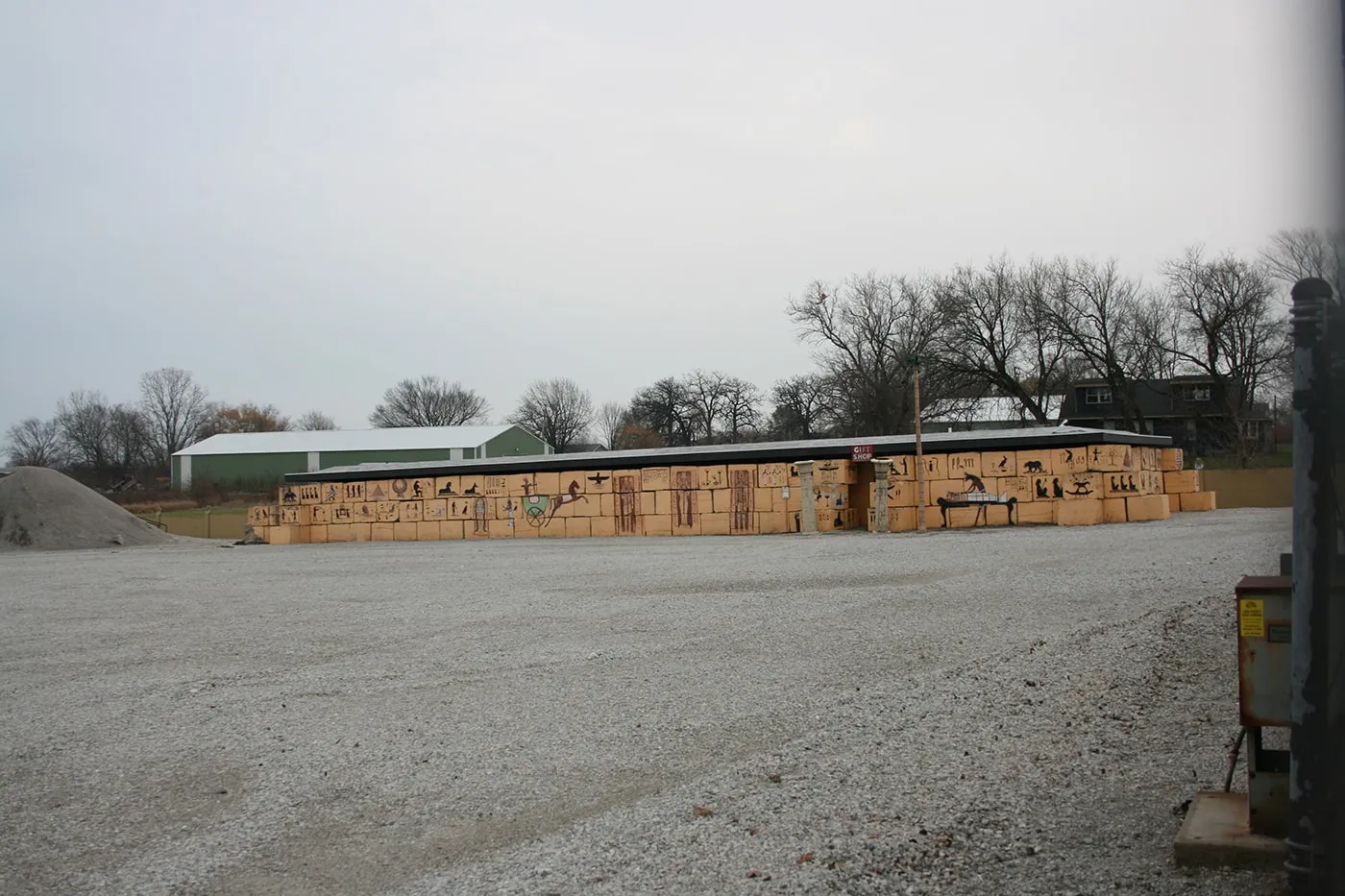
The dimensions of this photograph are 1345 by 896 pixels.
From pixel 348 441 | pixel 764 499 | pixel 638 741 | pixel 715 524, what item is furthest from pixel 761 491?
pixel 348 441

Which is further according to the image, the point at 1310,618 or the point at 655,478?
the point at 655,478

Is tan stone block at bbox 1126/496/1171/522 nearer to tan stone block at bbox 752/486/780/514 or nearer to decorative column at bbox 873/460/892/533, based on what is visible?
decorative column at bbox 873/460/892/533

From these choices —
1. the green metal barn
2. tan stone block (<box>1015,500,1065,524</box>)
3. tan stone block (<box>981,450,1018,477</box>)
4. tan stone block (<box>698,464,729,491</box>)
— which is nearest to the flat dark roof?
tan stone block (<box>981,450,1018,477</box>)

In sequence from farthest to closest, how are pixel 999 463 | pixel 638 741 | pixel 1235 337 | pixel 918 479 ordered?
pixel 918 479 < pixel 999 463 < pixel 1235 337 < pixel 638 741

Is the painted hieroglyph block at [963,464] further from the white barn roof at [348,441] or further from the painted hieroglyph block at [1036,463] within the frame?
the white barn roof at [348,441]

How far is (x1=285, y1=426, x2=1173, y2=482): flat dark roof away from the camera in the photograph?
33250 mm

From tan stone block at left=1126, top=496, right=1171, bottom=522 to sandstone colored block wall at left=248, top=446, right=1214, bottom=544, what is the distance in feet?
0.13

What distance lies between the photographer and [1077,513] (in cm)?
3192

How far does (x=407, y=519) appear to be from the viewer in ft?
137

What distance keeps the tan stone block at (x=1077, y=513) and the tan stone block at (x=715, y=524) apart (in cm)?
1040

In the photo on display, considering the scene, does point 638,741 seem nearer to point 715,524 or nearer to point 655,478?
point 715,524

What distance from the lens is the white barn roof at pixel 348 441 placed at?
7638cm

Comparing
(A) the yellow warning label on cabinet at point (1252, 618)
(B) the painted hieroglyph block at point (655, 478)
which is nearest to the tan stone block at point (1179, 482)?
(B) the painted hieroglyph block at point (655, 478)

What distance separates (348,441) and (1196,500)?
5749cm
